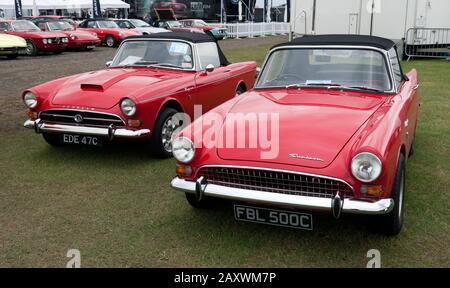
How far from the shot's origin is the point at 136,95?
17.7 ft

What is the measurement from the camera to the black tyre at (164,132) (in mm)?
5637

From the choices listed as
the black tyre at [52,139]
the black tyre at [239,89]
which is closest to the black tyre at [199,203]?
the black tyre at [52,139]

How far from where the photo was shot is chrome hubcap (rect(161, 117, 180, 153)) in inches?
227

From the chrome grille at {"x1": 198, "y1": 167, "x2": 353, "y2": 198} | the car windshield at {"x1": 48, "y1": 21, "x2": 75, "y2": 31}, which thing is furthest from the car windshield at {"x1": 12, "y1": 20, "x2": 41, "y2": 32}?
the chrome grille at {"x1": 198, "y1": 167, "x2": 353, "y2": 198}

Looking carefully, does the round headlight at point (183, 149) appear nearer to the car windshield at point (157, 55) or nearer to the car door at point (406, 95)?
the car door at point (406, 95)

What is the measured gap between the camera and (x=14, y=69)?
14234 mm

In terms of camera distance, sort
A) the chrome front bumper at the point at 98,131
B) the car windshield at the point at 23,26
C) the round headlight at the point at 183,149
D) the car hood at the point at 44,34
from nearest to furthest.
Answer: the round headlight at the point at 183,149, the chrome front bumper at the point at 98,131, the car hood at the point at 44,34, the car windshield at the point at 23,26

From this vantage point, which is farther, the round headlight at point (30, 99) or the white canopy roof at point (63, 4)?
the white canopy roof at point (63, 4)

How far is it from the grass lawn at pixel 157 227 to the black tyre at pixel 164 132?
137 millimetres
